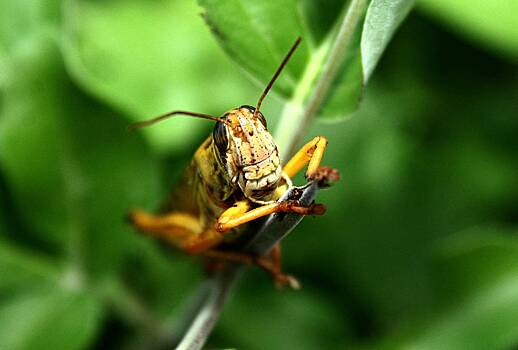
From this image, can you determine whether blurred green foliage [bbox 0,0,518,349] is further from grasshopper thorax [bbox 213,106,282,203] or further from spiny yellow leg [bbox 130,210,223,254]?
grasshopper thorax [bbox 213,106,282,203]

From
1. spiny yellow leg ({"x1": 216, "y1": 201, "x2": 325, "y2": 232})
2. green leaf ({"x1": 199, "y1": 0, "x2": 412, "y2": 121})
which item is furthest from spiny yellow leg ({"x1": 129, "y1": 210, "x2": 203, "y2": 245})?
green leaf ({"x1": 199, "y1": 0, "x2": 412, "y2": 121})

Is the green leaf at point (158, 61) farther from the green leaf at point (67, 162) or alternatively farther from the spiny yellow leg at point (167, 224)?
the green leaf at point (67, 162)

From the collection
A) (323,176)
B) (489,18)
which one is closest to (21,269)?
(323,176)

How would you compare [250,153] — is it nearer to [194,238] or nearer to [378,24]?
[378,24]

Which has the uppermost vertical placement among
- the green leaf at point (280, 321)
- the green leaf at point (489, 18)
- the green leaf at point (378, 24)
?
the green leaf at point (378, 24)

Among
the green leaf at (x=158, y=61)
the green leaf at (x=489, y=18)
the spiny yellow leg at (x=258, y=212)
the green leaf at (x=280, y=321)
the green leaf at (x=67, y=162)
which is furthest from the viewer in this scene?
the green leaf at (x=158, y=61)

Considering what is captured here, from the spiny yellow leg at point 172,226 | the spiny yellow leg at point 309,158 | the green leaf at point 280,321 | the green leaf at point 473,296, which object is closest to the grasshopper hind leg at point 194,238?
the spiny yellow leg at point 172,226

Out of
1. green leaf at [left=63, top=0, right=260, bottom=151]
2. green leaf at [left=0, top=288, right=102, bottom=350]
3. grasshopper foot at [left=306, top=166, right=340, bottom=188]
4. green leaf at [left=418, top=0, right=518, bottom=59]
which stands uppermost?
grasshopper foot at [left=306, top=166, right=340, bottom=188]
